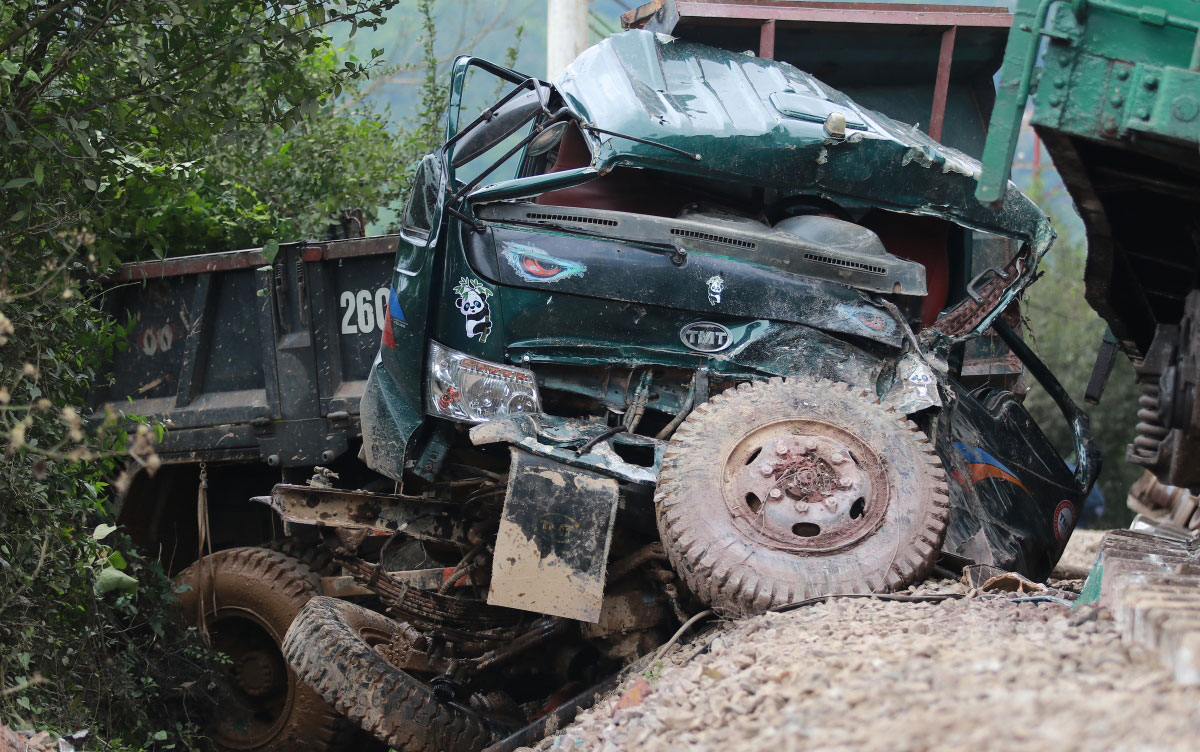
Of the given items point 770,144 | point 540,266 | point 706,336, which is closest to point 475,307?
point 540,266

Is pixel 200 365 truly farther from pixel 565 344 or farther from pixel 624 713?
pixel 624 713

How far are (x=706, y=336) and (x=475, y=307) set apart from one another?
944 millimetres

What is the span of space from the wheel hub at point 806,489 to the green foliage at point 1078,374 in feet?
35.4

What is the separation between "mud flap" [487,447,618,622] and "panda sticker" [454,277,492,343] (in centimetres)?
81

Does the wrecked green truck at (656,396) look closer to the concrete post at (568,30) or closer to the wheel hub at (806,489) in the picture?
the wheel hub at (806,489)

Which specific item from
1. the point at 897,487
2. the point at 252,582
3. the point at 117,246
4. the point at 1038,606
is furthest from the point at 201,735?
the point at 1038,606

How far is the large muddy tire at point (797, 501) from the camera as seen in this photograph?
411cm

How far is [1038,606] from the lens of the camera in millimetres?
3639

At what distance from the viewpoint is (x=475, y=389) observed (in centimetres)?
492

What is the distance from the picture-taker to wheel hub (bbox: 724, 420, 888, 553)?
4184 millimetres

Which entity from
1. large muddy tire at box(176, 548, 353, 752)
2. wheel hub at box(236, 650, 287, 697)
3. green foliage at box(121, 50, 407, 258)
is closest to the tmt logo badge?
large muddy tire at box(176, 548, 353, 752)

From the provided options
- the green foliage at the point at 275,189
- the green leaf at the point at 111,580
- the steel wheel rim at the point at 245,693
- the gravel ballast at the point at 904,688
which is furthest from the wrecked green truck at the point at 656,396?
the green foliage at the point at 275,189

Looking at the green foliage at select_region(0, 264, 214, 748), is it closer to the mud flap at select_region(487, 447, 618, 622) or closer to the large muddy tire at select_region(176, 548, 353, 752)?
the large muddy tire at select_region(176, 548, 353, 752)

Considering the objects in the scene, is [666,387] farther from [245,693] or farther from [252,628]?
[245,693]
